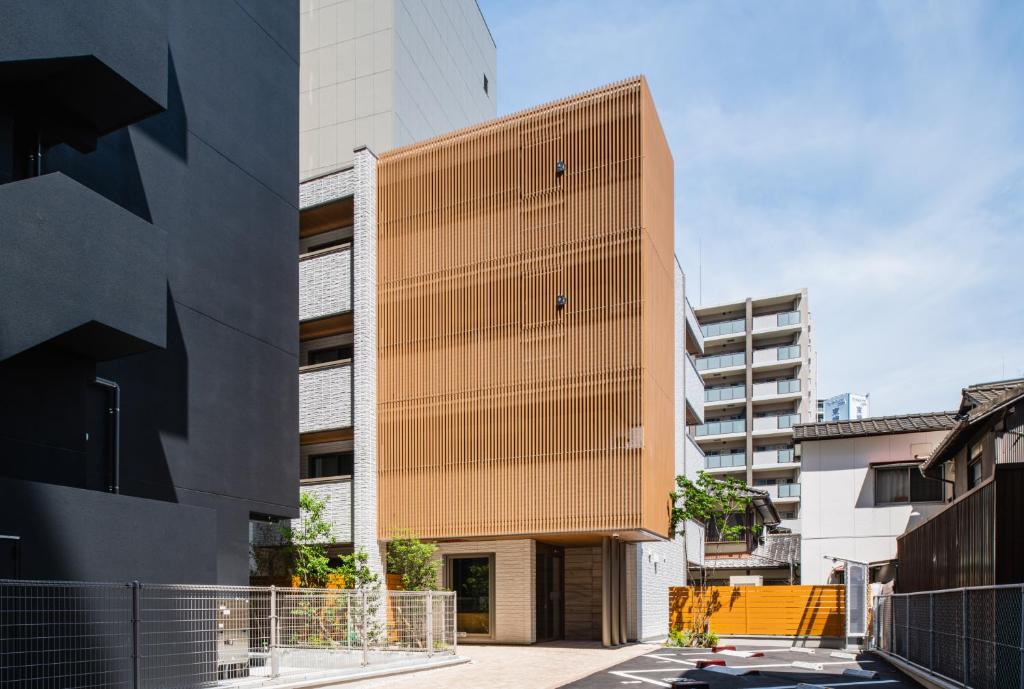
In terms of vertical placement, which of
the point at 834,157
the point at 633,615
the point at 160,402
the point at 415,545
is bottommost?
the point at 633,615

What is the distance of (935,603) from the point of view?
14016 mm

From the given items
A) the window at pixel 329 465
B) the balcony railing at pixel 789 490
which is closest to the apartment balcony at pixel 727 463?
the balcony railing at pixel 789 490

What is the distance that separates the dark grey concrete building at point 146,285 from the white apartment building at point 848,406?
5605cm

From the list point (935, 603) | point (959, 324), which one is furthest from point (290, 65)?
point (959, 324)

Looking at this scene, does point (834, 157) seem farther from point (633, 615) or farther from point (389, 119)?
point (389, 119)

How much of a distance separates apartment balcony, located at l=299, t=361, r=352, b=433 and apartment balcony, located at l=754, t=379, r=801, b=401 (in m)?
43.0

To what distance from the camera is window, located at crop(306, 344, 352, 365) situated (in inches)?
1089

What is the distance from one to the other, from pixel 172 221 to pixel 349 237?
494 inches

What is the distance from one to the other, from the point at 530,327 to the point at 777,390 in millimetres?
42396

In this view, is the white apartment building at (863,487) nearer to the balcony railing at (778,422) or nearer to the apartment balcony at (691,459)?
the apartment balcony at (691,459)

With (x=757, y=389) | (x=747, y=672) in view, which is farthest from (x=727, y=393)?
(x=747, y=672)

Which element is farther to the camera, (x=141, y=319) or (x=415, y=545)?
(x=415, y=545)

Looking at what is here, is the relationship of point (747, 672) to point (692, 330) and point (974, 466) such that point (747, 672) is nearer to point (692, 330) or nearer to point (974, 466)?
point (974, 466)

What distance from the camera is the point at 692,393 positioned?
34.4 meters
